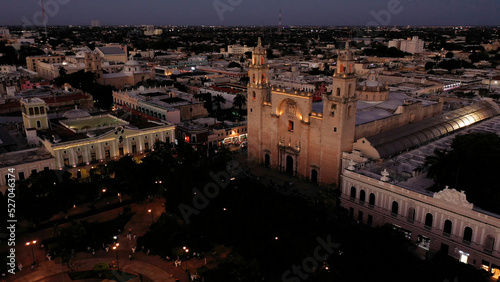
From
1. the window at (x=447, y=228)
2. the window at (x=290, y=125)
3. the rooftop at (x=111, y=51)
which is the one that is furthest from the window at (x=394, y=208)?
the rooftop at (x=111, y=51)

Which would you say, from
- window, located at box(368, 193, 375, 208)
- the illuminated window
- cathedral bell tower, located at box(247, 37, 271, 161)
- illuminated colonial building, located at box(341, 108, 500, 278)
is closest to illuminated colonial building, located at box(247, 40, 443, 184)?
cathedral bell tower, located at box(247, 37, 271, 161)

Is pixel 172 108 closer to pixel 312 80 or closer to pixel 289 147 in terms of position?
pixel 289 147

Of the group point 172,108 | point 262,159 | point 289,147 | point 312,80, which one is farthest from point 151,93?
point 312,80

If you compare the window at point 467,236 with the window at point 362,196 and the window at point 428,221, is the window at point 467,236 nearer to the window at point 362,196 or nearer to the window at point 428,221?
the window at point 428,221

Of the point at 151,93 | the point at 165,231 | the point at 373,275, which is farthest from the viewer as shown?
the point at 151,93

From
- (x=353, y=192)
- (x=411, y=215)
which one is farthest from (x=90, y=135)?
(x=411, y=215)

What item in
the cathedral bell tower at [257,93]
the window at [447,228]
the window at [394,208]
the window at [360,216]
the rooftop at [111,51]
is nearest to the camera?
the window at [447,228]
